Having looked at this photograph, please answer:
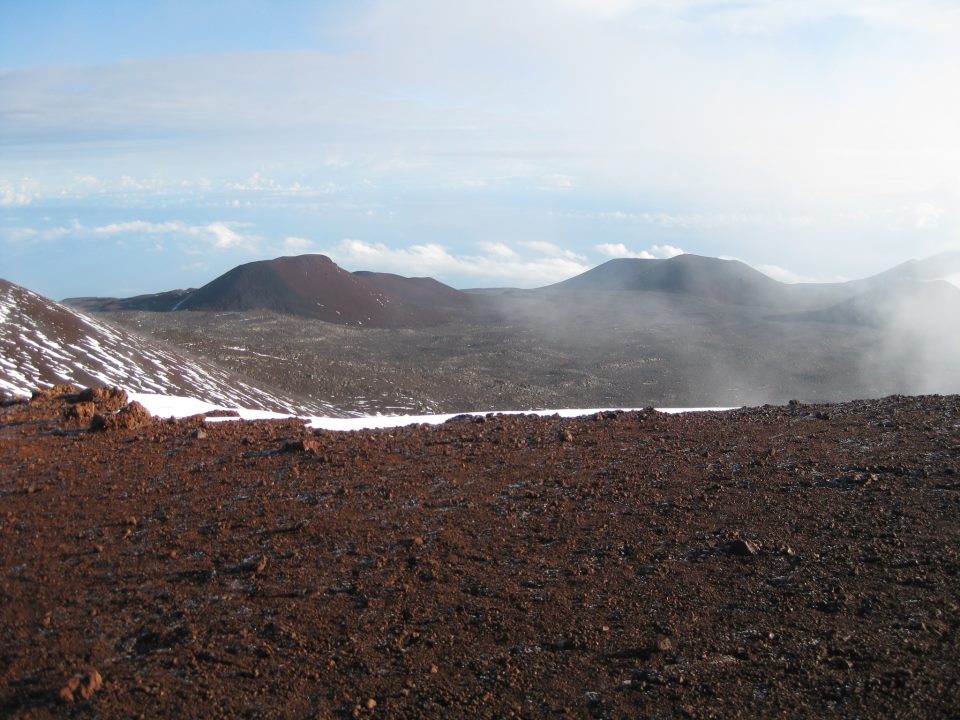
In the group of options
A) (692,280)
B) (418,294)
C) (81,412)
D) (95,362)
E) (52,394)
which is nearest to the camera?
(81,412)

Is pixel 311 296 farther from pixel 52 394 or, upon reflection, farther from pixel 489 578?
pixel 489 578

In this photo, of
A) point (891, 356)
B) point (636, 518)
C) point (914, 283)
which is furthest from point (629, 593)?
point (914, 283)

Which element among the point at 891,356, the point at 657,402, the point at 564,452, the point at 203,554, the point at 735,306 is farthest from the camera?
the point at 735,306

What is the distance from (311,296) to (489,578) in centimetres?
6513

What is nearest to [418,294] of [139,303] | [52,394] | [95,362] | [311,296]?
[311,296]

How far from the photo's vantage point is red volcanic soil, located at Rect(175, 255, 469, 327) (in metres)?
66.6

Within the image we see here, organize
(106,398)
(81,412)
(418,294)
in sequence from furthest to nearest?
(418,294) → (106,398) → (81,412)

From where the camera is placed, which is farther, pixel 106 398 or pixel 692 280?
pixel 692 280

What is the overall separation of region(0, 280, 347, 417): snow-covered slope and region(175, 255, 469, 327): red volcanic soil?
3079 cm

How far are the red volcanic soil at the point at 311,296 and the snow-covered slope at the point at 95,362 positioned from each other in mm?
30786

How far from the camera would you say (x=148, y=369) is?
30266 mm

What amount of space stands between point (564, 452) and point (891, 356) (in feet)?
167

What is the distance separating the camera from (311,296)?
68.9m

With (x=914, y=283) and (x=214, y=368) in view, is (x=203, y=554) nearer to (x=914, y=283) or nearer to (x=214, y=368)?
(x=214, y=368)
